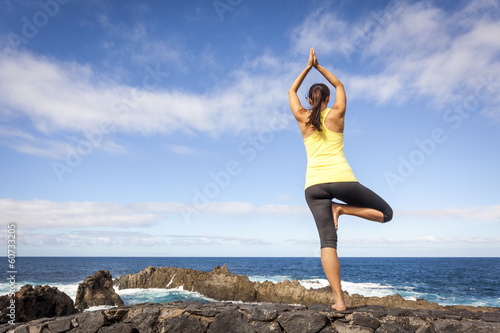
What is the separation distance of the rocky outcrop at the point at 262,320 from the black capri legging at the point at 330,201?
2.89 feet

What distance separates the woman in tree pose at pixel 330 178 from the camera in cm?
367

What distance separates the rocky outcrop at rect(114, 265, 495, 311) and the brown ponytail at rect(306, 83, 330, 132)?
12220mm

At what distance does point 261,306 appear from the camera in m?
4.10

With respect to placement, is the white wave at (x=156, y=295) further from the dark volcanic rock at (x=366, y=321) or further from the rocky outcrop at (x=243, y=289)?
the dark volcanic rock at (x=366, y=321)

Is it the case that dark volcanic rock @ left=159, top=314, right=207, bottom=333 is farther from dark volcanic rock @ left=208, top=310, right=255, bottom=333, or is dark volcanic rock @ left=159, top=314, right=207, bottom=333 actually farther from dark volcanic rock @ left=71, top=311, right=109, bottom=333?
dark volcanic rock @ left=71, top=311, right=109, bottom=333

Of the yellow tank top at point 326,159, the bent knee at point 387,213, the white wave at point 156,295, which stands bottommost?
the white wave at point 156,295

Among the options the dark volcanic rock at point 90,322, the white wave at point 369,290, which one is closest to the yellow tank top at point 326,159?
the dark volcanic rock at point 90,322

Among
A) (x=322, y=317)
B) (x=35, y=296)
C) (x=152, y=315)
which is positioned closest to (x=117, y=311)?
(x=152, y=315)

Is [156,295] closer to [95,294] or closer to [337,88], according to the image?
[95,294]

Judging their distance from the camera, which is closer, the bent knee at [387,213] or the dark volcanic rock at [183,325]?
→ the bent knee at [387,213]

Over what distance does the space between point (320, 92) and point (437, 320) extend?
113 inches

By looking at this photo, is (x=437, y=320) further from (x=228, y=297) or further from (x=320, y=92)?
(x=228, y=297)

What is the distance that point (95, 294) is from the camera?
50.2ft

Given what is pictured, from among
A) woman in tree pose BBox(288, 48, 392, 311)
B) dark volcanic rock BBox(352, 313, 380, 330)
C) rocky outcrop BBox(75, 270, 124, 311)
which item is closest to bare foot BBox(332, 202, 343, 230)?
woman in tree pose BBox(288, 48, 392, 311)
